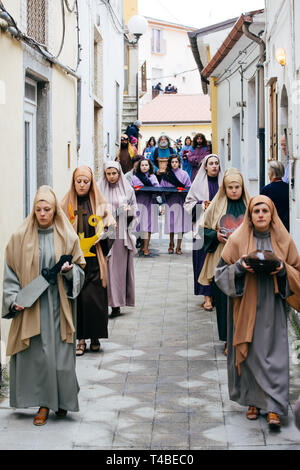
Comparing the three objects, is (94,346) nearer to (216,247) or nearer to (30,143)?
(216,247)

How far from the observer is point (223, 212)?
7.57 m

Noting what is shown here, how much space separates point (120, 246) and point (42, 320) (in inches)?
148

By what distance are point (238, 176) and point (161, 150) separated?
8866mm

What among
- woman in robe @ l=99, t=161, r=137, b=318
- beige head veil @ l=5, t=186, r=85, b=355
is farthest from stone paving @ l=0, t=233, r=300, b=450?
beige head veil @ l=5, t=186, r=85, b=355

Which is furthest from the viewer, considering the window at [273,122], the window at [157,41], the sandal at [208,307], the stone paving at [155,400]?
the window at [157,41]

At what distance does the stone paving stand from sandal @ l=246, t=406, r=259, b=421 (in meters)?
0.04

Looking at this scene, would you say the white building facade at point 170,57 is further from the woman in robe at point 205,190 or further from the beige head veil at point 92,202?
the beige head veil at point 92,202

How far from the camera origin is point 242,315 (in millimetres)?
5621

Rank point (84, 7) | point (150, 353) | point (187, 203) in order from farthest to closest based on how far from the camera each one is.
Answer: point (84, 7)
point (187, 203)
point (150, 353)

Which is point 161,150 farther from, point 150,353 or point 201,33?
point 150,353

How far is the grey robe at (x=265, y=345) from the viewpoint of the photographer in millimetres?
5500

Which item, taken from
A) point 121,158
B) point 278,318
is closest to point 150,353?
point 278,318

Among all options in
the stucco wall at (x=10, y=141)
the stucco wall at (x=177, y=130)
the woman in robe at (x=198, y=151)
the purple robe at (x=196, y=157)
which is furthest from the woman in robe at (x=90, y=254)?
the stucco wall at (x=177, y=130)

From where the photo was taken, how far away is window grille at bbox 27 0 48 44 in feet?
28.0
